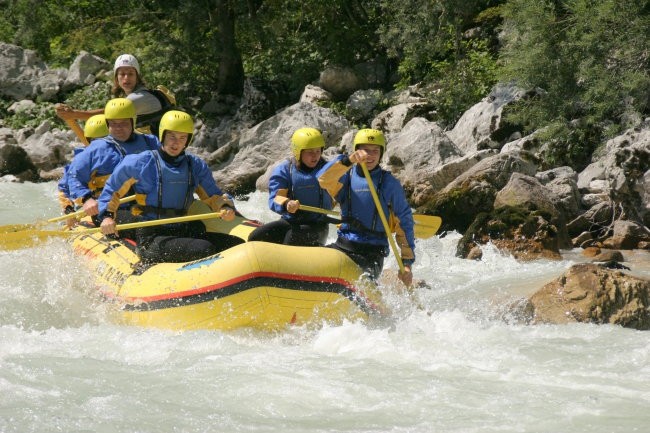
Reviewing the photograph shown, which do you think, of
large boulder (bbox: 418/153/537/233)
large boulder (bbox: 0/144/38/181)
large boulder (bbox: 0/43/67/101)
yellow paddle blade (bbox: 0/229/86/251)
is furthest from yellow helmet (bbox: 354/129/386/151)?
large boulder (bbox: 0/43/67/101)

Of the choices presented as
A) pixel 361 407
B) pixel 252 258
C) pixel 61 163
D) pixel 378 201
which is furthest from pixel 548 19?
pixel 61 163

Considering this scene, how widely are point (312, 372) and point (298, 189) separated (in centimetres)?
199

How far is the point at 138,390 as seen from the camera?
16.4 ft

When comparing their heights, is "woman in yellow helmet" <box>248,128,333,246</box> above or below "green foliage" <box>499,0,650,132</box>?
below

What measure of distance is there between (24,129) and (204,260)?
551 inches

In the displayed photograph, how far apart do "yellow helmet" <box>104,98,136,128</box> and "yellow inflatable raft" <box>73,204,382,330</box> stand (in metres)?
1.76

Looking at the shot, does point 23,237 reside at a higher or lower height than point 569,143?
lower

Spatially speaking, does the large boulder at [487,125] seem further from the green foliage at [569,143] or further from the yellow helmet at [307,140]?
the yellow helmet at [307,140]

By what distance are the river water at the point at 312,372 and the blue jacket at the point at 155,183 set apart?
28.5 inches

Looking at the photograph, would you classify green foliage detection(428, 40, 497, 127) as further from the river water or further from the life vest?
the river water

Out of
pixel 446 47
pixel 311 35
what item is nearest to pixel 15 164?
pixel 311 35

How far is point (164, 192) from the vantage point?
6.87m

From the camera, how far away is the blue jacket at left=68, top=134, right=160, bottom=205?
7.63 metres

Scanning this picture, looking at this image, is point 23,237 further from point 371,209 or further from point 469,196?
point 469,196
